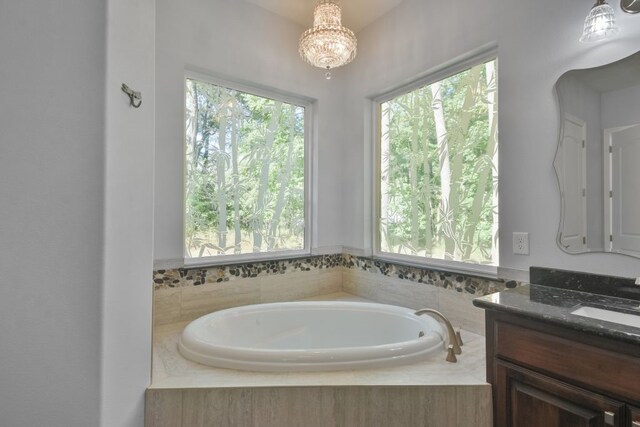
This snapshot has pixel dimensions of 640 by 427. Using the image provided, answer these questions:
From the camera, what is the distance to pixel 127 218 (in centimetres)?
118

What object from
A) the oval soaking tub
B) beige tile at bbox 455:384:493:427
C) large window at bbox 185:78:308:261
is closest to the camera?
beige tile at bbox 455:384:493:427

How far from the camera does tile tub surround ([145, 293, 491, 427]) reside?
1262mm

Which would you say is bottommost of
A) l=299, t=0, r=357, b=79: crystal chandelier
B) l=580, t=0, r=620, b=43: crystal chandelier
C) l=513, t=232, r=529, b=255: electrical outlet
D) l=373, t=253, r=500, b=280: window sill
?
l=373, t=253, r=500, b=280: window sill

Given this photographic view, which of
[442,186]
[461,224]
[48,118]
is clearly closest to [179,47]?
[48,118]

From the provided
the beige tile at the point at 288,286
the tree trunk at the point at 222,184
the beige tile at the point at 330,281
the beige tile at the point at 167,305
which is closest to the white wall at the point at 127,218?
the beige tile at the point at 167,305

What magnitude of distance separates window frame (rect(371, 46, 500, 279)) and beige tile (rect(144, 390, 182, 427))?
5.21 feet

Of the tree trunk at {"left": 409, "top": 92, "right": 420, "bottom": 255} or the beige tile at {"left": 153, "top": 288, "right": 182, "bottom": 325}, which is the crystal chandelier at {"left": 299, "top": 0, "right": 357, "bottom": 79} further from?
the beige tile at {"left": 153, "top": 288, "right": 182, "bottom": 325}

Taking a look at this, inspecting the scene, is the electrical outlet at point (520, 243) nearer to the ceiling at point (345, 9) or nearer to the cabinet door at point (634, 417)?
the cabinet door at point (634, 417)

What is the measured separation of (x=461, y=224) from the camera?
2.06 meters

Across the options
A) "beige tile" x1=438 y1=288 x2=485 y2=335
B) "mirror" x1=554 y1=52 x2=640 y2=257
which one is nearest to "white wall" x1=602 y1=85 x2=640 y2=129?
"mirror" x1=554 y1=52 x2=640 y2=257

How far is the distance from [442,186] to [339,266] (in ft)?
3.61

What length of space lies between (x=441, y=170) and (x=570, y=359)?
1.35 m

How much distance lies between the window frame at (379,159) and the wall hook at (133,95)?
177cm

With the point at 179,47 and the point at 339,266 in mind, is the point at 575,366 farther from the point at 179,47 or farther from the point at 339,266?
the point at 179,47
